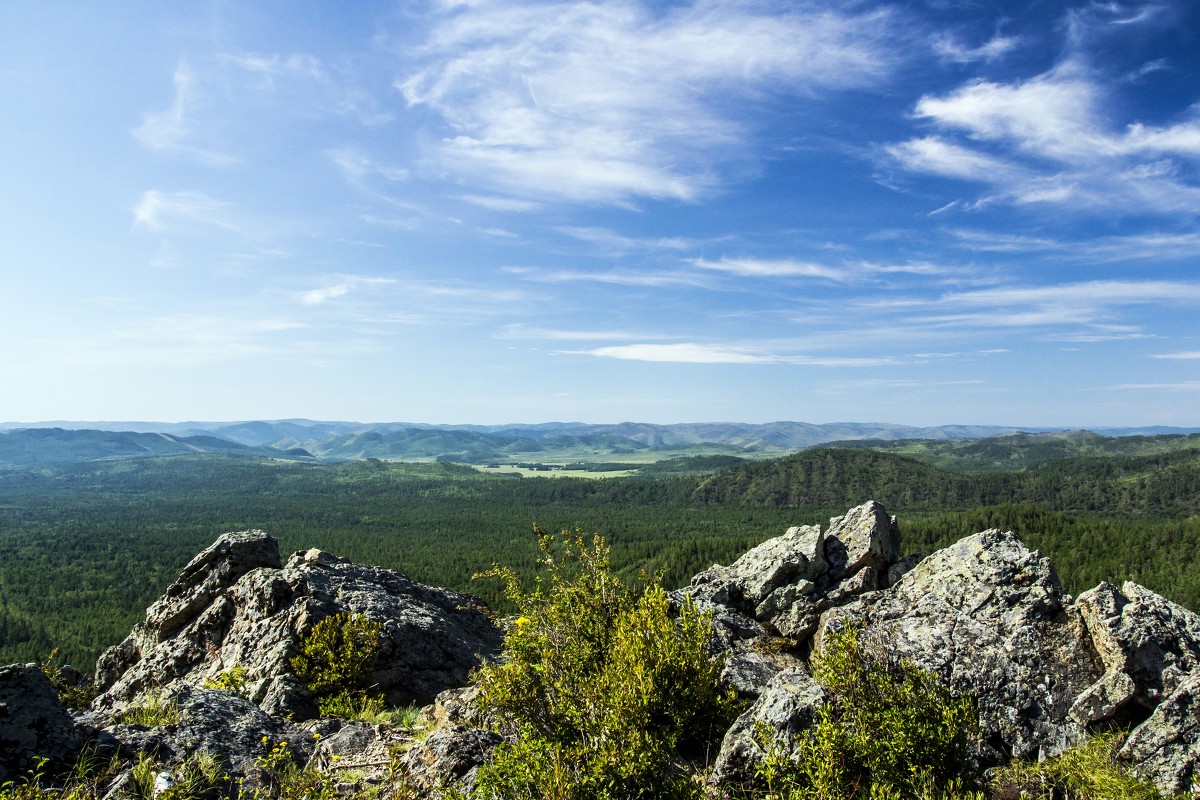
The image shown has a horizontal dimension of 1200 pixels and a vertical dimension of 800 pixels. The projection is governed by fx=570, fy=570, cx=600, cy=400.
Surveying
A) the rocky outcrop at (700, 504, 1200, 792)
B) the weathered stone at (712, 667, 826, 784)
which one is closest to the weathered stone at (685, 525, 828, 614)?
the rocky outcrop at (700, 504, 1200, 792)

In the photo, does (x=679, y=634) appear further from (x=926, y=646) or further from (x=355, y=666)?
(x=355, y=666)

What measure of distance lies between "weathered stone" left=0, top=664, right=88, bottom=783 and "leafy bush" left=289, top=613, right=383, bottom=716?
21.2ft

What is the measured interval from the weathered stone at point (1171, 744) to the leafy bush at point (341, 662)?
15796 mm

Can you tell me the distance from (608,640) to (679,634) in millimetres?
1648

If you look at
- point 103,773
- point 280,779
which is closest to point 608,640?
point 280,779

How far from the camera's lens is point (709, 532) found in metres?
176

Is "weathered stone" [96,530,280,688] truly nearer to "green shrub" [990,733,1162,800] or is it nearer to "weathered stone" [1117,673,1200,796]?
"green shrub" [990,733,1162,800]

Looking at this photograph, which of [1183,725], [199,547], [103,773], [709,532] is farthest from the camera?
[709,532]

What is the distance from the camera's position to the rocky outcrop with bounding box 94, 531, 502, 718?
1697cm

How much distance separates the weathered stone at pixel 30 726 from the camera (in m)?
8.15

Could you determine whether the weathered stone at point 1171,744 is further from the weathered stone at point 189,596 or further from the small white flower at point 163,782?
the weathered stone at point 189,596

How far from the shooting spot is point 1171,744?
360 inches

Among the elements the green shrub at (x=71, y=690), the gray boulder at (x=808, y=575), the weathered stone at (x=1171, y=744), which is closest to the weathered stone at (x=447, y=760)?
Answer: the weathered stone at (x=1171, y=744)

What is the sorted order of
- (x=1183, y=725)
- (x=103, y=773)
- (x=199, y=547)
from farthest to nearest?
(x=199, y=547) → (x=1183, y=725) → (x=103, y=773)
